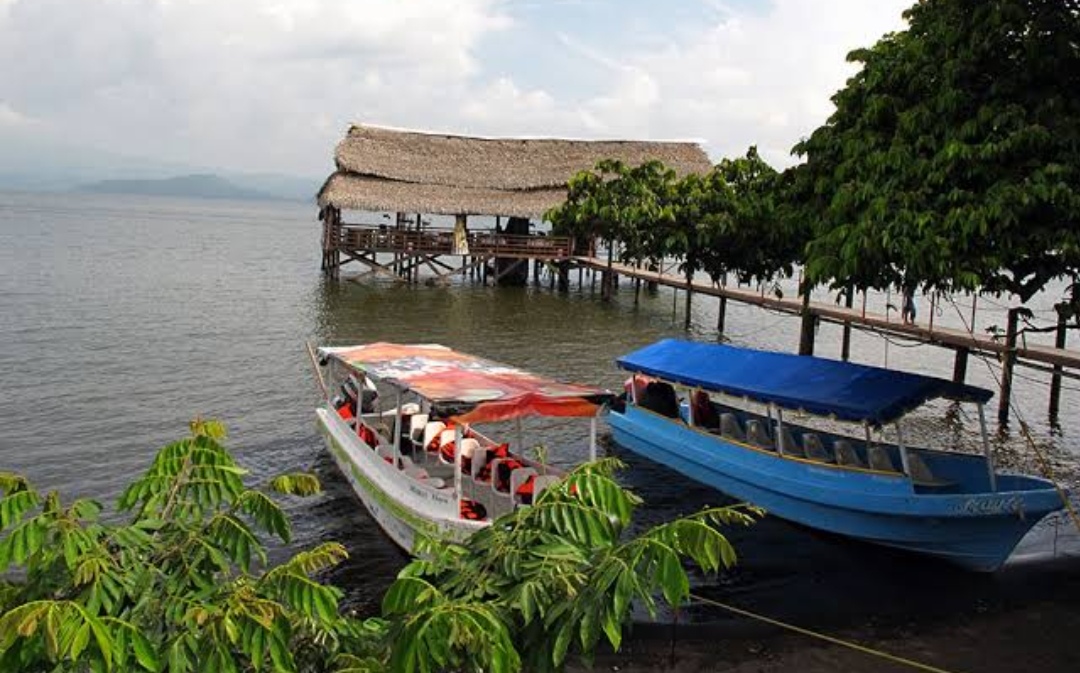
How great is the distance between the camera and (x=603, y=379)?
23.7m

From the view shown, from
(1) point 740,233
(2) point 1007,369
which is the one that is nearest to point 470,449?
(1) point 740,233

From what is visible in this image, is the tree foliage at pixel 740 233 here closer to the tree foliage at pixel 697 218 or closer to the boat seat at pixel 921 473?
the tree foliage at pixel 697 218

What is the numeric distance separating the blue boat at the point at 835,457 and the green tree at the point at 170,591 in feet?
27.9

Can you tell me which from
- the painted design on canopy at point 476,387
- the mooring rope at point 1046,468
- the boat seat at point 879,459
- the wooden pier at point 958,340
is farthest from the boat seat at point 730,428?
the mooring rope at point 1046,468

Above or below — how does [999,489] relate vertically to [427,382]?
below

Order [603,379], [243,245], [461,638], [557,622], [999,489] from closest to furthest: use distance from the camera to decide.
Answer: [461,638], [557,622], [999,489], [603,379], [243,245]

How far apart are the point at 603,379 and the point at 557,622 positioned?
19.6 metres

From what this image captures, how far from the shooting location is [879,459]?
13039 mm

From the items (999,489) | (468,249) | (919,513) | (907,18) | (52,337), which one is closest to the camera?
(919,513)

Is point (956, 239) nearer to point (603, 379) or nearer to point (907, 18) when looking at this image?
point (907, 18)

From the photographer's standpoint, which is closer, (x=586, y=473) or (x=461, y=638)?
(x=461, y=638)

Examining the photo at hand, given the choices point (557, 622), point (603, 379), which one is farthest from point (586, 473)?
point (603, 379)

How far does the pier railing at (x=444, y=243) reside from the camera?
4162 cm

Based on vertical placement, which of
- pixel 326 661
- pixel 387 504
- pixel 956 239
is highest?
pixel 956 239
